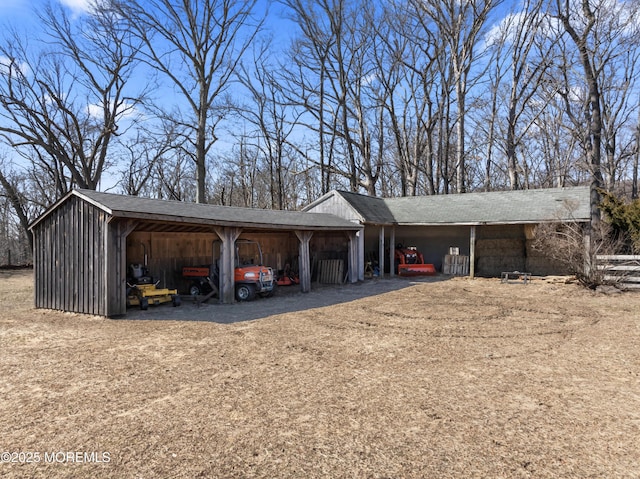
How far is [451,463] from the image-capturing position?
3191 mm

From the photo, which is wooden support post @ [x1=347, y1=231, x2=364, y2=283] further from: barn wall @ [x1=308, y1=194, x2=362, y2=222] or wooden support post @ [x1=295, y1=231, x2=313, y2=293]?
wooden support post @ [x1=295, y1=231, x2=313, y2=293]

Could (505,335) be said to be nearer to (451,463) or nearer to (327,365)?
(327,365)

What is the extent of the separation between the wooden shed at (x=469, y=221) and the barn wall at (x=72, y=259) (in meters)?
10.6

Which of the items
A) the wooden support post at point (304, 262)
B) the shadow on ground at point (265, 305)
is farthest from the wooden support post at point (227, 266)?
the wooden support post at point (304, 262)

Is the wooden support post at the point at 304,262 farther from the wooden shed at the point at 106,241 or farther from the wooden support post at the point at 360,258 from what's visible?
the wooden support post at the point at 360,258

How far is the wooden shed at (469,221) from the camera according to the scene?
55.9 feet

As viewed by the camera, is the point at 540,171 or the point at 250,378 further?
the point at 540,171

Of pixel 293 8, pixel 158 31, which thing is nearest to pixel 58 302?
pixel 158 31

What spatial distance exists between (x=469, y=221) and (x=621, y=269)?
235 inches

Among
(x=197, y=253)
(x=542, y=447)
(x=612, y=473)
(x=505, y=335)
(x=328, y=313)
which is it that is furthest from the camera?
(x=197, y=253)

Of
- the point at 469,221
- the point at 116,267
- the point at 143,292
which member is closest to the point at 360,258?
the point at 469,221

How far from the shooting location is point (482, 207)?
61.4 ft

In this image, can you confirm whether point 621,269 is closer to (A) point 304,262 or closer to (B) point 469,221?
(B) point 469,221

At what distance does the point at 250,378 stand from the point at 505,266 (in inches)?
660
